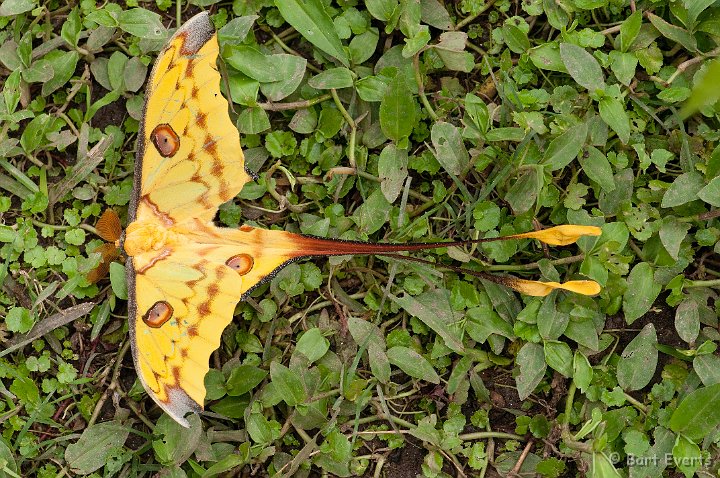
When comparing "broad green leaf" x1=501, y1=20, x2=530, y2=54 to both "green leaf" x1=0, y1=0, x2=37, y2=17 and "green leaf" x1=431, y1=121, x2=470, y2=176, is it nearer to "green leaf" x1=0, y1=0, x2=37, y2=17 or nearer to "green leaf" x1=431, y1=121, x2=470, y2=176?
"green leaf" x1=431, y1=121, x2=470, y2=176

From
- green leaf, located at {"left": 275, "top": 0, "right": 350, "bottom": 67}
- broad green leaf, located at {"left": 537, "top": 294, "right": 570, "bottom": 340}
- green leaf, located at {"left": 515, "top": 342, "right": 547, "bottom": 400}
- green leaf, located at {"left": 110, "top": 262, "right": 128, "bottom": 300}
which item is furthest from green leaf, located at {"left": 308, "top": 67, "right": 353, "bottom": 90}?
green leaf, located at {"left": 515, "top": 342, "right": 547, "bottom": 400}

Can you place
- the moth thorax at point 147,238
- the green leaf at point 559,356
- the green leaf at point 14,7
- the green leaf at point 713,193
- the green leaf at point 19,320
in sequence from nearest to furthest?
the moth thorax at point 147,238 < the green leaf at point 713,193 < the green leaf at point 559,356 < the green leaf at point 19,320 < the green leaf at point 14,7

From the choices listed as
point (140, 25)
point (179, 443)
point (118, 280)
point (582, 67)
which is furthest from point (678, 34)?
point (179, 443)

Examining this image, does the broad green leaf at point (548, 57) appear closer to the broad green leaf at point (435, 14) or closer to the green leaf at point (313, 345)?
the broad green leaf at point (435, 14)

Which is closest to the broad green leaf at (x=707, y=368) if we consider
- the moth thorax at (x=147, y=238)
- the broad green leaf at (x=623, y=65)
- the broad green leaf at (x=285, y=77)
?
the broad green leaf at (x=623, y=65)

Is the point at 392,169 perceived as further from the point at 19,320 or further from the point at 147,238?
the point at 19,320

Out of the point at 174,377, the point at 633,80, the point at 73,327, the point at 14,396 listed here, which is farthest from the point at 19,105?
the point at 633,80
